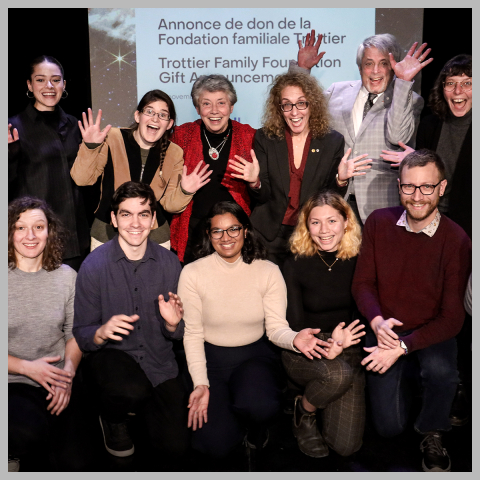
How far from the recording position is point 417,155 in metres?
2.73

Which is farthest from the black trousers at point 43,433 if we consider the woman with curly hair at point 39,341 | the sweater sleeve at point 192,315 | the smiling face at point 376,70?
the smiling face at point 376,70

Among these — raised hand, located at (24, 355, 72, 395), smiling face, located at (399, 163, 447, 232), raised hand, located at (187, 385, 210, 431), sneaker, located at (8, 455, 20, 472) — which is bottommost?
sneaker, located at (8, 455, 20, 472)

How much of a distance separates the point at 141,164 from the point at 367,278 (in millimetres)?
1501

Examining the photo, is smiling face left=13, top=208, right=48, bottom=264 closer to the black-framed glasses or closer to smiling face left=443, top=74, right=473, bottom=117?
the black-framed glasses

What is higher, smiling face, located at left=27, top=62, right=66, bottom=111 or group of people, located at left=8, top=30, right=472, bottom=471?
smiling face, located at left=27, top=62, right=66, bottom=111

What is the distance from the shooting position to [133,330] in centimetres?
275

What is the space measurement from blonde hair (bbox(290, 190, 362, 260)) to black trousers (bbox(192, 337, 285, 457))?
585 mm

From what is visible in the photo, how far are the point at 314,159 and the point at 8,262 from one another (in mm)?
1789

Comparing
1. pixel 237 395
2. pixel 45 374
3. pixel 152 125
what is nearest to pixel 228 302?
pixel 237 395

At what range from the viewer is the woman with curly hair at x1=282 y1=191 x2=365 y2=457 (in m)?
2.69

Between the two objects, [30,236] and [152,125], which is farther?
[152,125]

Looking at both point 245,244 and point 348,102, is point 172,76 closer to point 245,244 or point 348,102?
point 348,102

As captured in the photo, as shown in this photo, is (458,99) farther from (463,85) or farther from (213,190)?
(213,190)

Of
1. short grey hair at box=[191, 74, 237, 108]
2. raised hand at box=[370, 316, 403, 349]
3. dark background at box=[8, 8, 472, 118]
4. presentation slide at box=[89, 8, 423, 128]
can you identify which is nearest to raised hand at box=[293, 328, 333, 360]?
raised hand at box=[370, 316, 403, 349]
